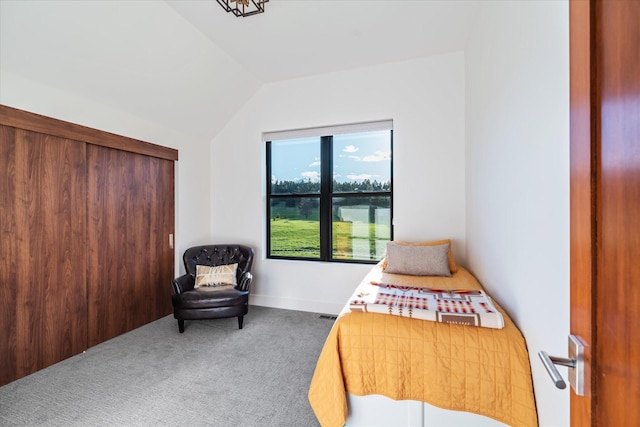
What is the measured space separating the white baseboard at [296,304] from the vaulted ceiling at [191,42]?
2514mm

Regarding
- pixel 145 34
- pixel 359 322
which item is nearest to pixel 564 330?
pixel 359 322

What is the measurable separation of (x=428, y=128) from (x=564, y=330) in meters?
2.59

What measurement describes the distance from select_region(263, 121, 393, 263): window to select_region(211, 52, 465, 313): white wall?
160 mm

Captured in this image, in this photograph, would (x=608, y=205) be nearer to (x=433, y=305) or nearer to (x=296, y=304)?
(x=433, y=305)

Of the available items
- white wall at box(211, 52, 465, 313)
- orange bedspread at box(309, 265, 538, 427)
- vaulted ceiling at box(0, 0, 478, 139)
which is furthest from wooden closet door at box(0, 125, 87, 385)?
orange bedspread at box(309, 265, 538, 427)

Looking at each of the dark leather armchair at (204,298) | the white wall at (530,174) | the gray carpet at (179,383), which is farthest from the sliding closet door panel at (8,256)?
the white wall at (530,174)

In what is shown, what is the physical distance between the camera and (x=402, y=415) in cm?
140

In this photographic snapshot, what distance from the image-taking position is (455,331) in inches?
52.9

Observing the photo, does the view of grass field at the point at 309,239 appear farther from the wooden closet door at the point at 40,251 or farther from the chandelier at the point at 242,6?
the chandelier at the point at 242,6

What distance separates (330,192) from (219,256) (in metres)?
1.66

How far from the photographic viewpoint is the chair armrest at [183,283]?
293cm

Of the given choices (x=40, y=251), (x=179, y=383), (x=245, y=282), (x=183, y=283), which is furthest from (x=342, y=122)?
(x=40, y=251)

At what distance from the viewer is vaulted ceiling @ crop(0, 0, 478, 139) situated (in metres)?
2.02

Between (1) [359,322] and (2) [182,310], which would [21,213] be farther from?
(1) [359,322]
